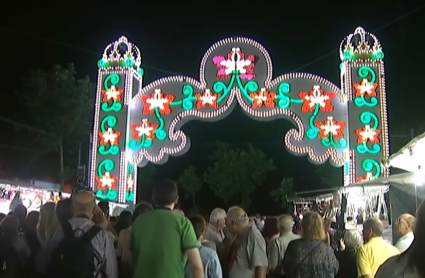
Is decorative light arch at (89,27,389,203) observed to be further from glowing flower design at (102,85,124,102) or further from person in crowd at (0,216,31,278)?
person in crowd at (0,216,31,278)

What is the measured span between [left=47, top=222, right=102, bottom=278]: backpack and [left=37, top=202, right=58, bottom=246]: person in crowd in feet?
3.90

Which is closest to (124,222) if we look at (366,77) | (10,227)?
(10,227)

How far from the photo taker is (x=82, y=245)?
411 cm

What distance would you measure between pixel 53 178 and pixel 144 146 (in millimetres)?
14254

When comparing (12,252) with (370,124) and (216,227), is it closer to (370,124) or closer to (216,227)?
(216,227)

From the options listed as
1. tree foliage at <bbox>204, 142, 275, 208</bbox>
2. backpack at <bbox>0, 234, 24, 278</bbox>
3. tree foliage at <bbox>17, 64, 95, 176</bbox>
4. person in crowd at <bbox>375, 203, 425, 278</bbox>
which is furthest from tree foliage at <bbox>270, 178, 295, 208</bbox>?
person in crowd at <bbox>375, 203, 425, 278</bbox>

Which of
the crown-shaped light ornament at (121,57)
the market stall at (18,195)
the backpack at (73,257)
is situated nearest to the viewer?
the backpack at (73,257)

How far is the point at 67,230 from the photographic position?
418cm

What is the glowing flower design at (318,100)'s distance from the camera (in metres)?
15.6

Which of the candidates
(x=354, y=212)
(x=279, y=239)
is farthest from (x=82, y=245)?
(x=354, y=212)

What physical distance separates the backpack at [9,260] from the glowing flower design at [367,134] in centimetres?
1164

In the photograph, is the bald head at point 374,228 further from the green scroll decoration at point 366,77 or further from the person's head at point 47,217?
the green scroll decoration at point 366,77

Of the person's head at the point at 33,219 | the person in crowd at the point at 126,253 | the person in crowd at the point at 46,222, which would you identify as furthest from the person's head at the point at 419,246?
the person's head at the point at 33,219

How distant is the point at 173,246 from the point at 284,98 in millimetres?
11950
